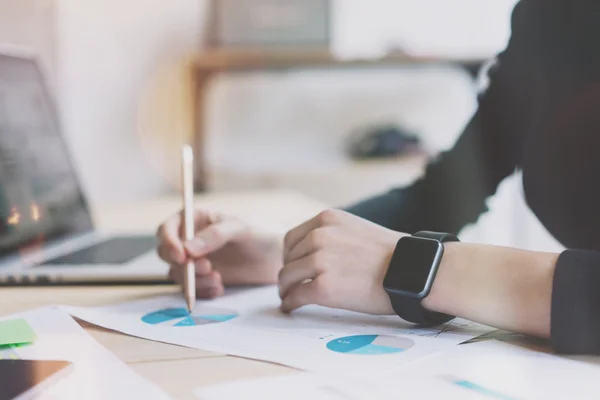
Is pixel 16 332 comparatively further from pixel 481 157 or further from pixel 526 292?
pixel 481 157

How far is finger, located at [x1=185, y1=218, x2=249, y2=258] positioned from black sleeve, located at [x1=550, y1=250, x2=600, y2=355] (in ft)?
0.84

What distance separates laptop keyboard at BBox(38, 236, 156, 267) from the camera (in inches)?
25.4

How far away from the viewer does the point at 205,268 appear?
523mm

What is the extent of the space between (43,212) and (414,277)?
0.51 m

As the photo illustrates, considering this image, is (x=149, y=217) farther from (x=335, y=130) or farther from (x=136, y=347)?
(x=335, y=130)

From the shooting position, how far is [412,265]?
431mm

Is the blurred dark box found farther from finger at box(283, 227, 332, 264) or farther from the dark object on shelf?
finger at box(283, 227, 332, 264)

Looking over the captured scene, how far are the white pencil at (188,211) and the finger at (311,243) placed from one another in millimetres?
77

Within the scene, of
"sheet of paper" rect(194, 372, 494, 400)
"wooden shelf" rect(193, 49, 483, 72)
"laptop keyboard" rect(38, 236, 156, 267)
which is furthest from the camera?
"wooden shelf" rect(193, 49, 483, 72)

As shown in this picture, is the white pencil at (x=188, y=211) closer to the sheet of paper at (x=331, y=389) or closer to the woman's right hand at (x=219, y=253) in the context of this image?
the woman's right hand at (x=219, y=253)

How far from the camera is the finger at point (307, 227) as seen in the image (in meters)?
0.49

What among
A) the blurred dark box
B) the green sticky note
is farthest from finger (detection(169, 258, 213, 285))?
the blurred dark box

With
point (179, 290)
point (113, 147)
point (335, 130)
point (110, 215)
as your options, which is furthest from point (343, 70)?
point (179, 290)


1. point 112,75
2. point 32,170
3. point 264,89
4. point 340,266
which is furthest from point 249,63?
point 340,266
